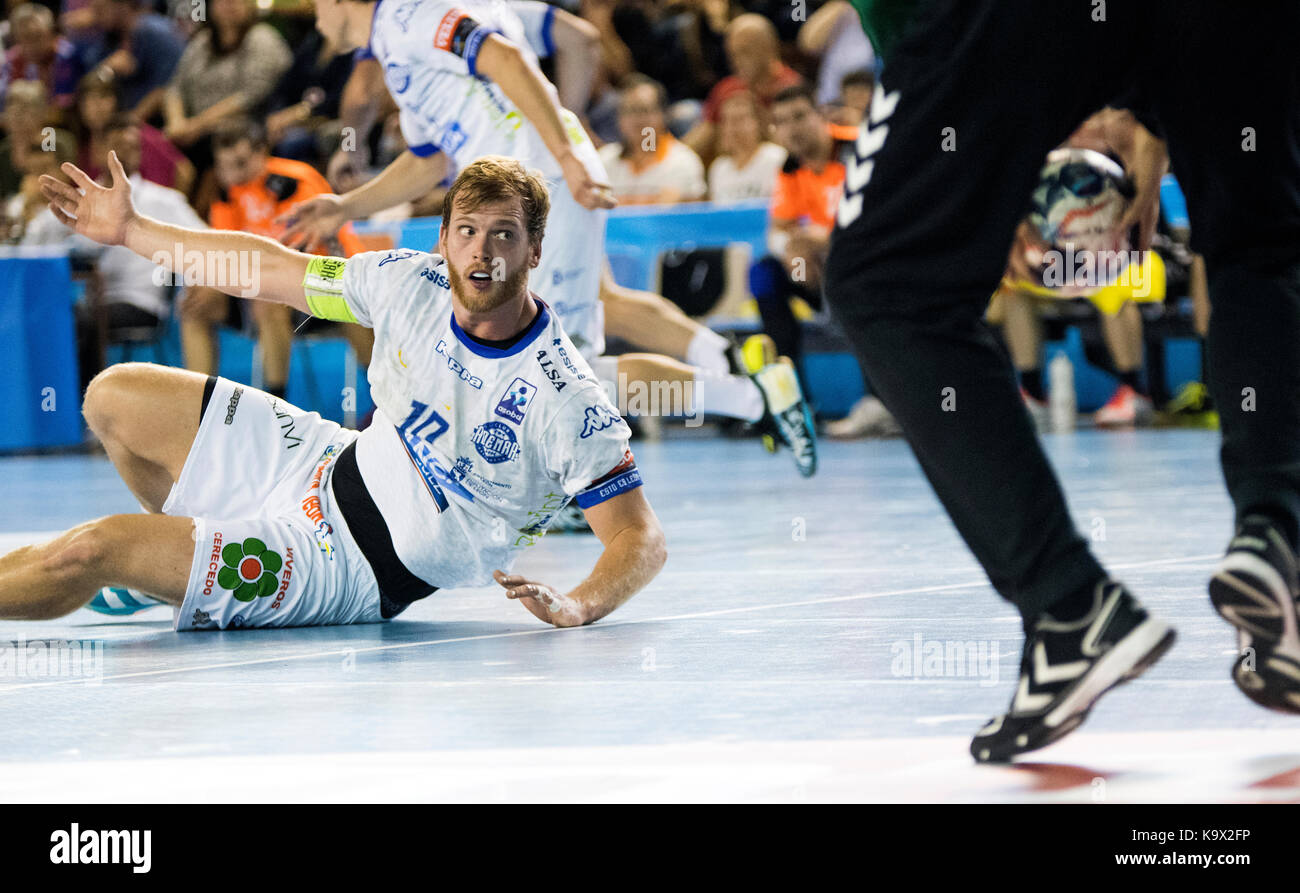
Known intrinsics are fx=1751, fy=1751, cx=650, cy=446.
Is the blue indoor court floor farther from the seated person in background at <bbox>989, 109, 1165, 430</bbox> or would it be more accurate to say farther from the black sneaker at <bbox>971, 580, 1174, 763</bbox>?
the seated person in background at <bbox>989, 109, 1165, 430</bbox>

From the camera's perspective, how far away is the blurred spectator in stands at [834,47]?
11.9 m

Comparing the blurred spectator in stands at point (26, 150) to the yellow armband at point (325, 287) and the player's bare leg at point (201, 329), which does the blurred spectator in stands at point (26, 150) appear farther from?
the yellow armband at point (325, 287)

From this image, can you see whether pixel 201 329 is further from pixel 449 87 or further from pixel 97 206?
pixel 97 206

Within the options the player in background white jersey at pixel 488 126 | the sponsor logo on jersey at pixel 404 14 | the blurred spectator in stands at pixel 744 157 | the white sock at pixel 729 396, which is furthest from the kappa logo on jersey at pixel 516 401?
the blurred spectator in stands at pixel 744 157

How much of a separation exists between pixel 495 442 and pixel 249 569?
0.61 m

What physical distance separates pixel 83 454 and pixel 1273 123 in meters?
9.13

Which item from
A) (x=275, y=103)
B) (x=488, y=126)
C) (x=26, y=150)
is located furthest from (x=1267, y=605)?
(x=275, y=103)

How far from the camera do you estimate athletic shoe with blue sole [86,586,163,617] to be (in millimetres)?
4258

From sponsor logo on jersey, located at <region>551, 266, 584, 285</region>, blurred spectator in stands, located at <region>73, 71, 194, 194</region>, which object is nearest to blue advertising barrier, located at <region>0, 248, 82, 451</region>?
blurred spectator in stands, located at <region>73, 71, 194, 194</region>

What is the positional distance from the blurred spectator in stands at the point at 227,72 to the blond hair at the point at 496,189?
10.3 meters
